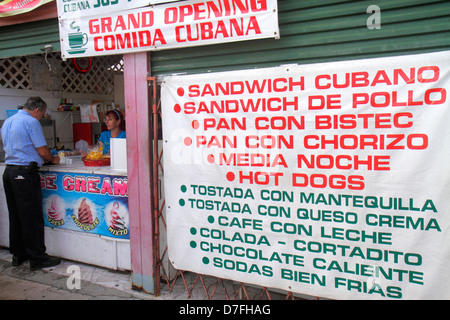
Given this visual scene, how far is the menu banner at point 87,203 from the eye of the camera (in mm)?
3791

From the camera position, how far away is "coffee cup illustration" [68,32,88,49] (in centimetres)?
343

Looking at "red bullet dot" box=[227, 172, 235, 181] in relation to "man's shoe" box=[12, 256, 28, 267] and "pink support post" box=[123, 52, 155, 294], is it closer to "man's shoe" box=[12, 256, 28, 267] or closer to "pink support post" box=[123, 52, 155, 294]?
"pink support post" box=[123, 52, 155, 294]

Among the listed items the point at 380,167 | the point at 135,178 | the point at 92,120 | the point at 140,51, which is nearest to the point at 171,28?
the point at 140,51

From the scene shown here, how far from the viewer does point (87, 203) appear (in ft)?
13.2

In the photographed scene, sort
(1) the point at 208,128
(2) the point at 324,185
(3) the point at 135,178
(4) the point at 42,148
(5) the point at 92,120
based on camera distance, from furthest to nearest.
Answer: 1. (5) the point at 92,120
2. (4) the point at 42,148
3. (3) the point at 135,178
4. (1) the point at 208,128
5. (2) the point at 324,185

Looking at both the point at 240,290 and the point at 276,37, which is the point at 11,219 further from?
the point at 276,37

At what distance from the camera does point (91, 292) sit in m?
3.60

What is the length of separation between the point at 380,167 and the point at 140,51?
2.24 meters

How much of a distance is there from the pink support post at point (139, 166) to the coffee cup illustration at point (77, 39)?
1.44ft

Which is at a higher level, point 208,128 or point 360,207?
point 208,128

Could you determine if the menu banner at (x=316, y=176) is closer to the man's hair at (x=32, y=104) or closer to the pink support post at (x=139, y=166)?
the pink support post at (x=139, y=166)

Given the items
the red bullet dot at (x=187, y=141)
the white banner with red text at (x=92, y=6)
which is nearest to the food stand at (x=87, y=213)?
the red bullet dot at (x=187, y=141)

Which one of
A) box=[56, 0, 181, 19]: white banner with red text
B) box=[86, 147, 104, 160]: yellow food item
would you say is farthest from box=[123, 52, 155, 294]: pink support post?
box=[86, 147, 104, 160]: yellow food item
